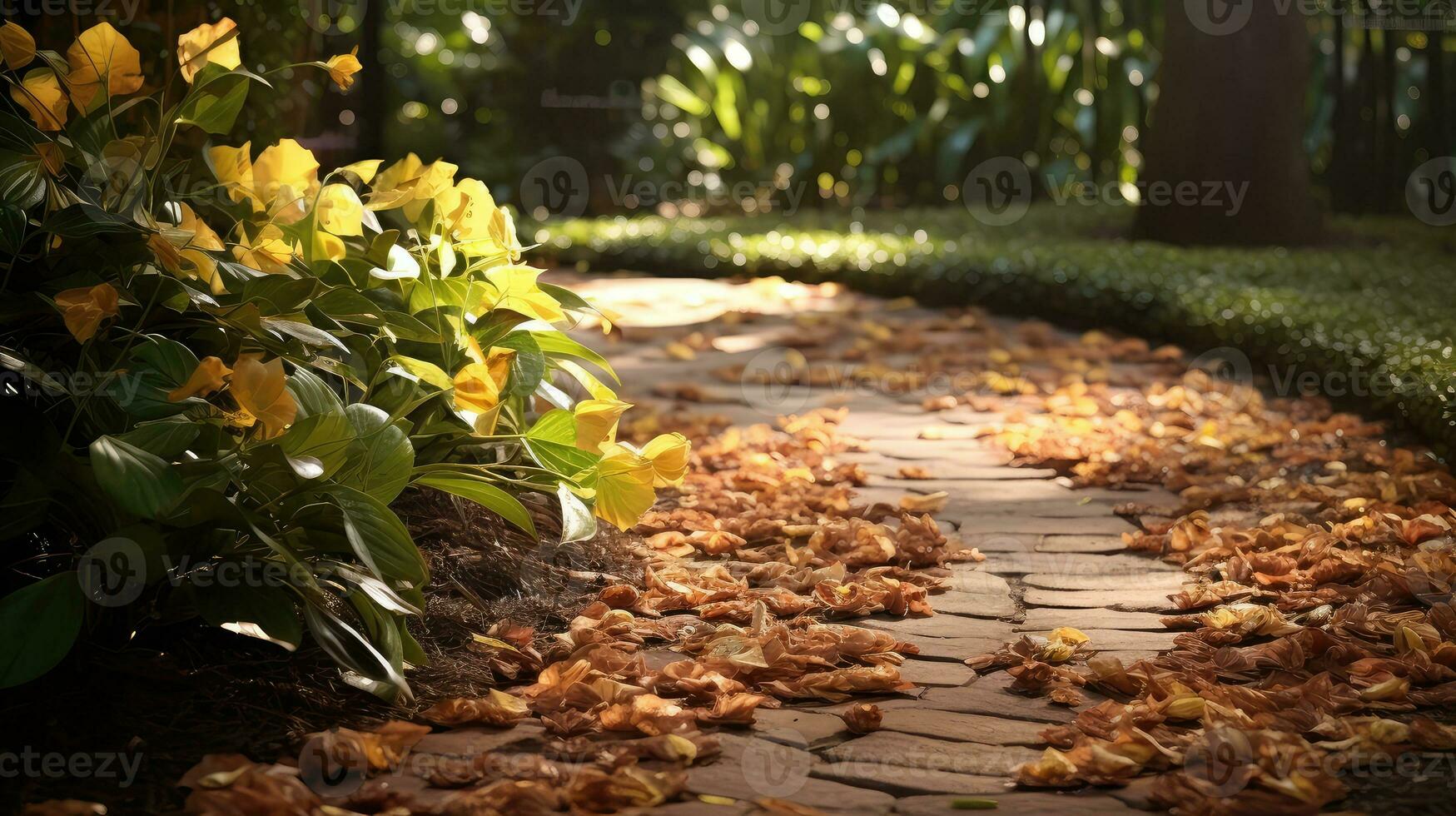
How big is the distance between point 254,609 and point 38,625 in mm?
275

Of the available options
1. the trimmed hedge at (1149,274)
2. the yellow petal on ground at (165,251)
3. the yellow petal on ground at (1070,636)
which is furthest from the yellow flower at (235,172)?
the trimmed hedge at (1149,274)

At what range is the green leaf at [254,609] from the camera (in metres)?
1.83

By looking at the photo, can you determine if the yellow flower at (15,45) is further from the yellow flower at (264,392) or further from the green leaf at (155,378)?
the yellow flower at (264,392)

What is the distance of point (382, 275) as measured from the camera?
2305mm

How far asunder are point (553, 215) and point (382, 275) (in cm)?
1013

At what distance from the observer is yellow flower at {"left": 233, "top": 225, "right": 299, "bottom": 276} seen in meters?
2.27

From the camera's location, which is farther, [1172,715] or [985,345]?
[985,345]

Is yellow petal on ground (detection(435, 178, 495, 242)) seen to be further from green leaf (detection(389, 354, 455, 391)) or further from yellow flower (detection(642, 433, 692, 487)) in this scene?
yellow flower (detection(642, 433, 692, 487))

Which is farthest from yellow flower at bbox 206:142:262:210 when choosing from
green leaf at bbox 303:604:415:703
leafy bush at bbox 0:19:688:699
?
green leaf at bbox 303:604:415:703

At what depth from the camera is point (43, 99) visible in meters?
2.13

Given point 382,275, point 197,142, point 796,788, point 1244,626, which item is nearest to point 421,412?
point 382,275

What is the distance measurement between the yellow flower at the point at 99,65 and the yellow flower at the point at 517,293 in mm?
711

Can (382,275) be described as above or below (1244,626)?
above

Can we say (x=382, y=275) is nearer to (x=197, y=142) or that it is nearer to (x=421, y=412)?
(x=421, y=412)
